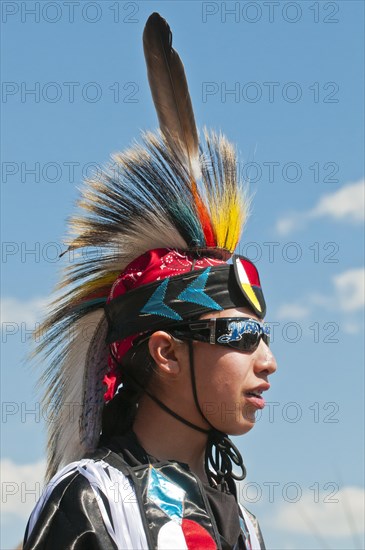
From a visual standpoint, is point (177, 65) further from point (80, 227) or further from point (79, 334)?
point (79, 334)

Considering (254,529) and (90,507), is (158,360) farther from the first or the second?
(254,529)

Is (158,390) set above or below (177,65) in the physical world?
below

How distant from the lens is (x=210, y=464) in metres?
4.17

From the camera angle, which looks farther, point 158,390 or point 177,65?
point 177,65

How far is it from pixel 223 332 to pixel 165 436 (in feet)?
1.38

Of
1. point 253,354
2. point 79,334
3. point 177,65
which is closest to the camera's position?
point 253,354

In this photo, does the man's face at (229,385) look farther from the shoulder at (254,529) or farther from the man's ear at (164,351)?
the shoulder at (254,529)

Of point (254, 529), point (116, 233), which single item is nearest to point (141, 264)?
point (116, 233)

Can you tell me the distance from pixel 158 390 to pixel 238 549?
646 mm

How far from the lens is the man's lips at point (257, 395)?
3.95 metres

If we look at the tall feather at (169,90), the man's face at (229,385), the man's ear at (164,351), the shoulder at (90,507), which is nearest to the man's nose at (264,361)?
the man's face at (229,385)

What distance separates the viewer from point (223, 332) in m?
3.98

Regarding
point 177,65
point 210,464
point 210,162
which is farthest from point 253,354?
point 177,65

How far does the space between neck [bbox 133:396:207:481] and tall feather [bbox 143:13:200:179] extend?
992mm
